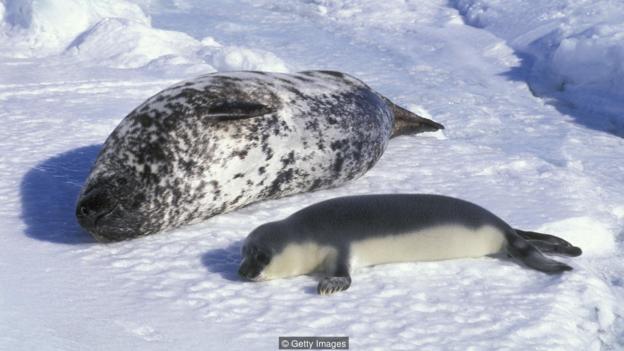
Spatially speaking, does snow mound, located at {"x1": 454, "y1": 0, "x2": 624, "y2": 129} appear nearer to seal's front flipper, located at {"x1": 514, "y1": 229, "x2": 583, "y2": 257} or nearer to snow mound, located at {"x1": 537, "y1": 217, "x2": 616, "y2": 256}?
snow mound, located at {"x1": 537, "y1": 217, "x2": 616, "y2": 256}

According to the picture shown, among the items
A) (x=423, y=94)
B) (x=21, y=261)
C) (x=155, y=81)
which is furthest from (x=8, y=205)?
(x=423, y=94)

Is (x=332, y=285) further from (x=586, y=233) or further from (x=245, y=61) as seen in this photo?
(x=245, y=61)

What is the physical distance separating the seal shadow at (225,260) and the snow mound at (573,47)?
175 inches

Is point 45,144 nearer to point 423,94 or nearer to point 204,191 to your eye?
point 204,191

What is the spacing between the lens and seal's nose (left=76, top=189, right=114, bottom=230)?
11.1ft

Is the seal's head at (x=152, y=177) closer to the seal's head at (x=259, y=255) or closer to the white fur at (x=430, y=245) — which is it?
the seal's head at (x=259, y=255)

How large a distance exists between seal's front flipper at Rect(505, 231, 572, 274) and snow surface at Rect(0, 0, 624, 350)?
4 cm

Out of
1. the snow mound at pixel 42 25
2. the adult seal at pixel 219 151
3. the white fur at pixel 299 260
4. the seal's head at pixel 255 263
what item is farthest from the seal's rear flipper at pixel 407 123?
the snow mound at pixel 42 25

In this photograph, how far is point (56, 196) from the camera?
12.8 ft

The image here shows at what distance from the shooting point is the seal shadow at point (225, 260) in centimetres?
317

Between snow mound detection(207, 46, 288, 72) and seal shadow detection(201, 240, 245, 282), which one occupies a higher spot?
seal shadow detection(201, 240, 245, 282)

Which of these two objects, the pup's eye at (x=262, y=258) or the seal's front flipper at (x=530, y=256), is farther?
the seal's front flipper at (x=530, y=256)

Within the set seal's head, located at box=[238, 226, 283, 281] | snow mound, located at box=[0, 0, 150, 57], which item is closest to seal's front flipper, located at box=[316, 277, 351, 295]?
seal's head, located at box=[238, 226, 283, 281]

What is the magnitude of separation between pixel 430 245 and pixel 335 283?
1.71 feet
